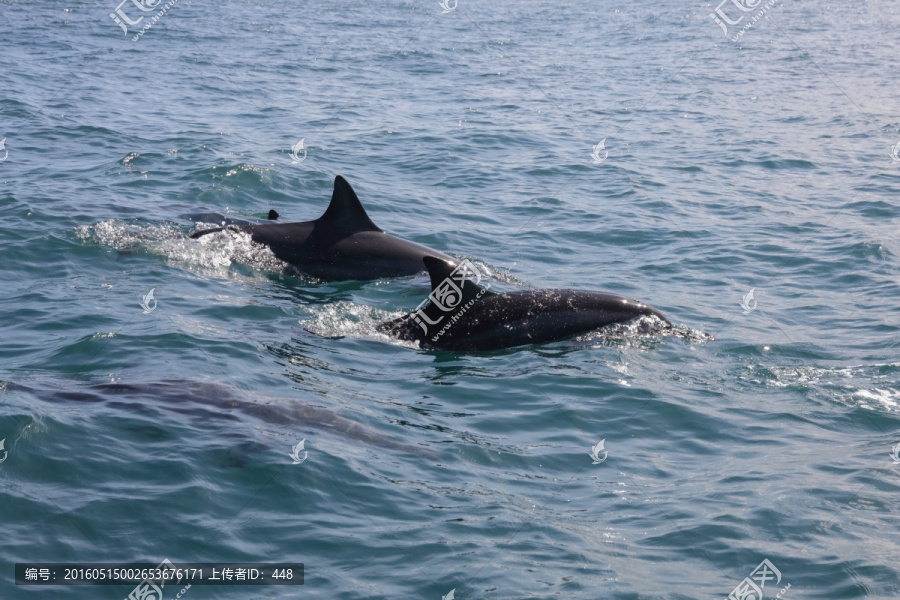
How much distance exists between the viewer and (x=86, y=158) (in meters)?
21.5

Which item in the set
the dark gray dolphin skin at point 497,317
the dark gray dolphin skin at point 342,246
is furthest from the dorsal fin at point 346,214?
the dark gray dolphin skin at point 497,317

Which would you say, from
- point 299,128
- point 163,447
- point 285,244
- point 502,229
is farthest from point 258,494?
point 299,128

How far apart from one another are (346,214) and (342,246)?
52cm

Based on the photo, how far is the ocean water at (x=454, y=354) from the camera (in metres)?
7.65

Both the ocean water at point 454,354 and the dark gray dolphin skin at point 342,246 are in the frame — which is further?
the dark gray dolphin skin at point 342,246

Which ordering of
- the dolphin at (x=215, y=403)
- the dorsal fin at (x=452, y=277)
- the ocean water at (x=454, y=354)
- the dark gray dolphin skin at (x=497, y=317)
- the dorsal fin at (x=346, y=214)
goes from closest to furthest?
the ocean water at (x=454, y=354) < the dolphin at (x=215, y=403) < the dorsal fin at (x=452, y=277) < the dark gray dolphin skin at (x=497, y=317) < the dorsal fin at (x=346, y=214)

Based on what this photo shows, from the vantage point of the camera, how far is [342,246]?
14.9 m

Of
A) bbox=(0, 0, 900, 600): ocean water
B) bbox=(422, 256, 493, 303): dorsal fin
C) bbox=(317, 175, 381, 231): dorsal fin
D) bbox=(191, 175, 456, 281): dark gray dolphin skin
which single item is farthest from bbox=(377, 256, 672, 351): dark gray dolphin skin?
bbox=(317, 175, 381, 231): dorsal fin

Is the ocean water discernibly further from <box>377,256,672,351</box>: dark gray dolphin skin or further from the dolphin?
<box>377,256,672,351</box>: dark gray dolphin skin

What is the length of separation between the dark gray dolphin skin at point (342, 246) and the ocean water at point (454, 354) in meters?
0.38

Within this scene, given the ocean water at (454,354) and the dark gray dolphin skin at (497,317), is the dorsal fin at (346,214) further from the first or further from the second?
the dark gray dolphin skin at (497,317)

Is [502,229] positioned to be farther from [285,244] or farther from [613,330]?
[613,330]

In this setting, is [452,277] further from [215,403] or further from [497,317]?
[215,403]

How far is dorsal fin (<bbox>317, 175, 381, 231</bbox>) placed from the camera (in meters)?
14.6
